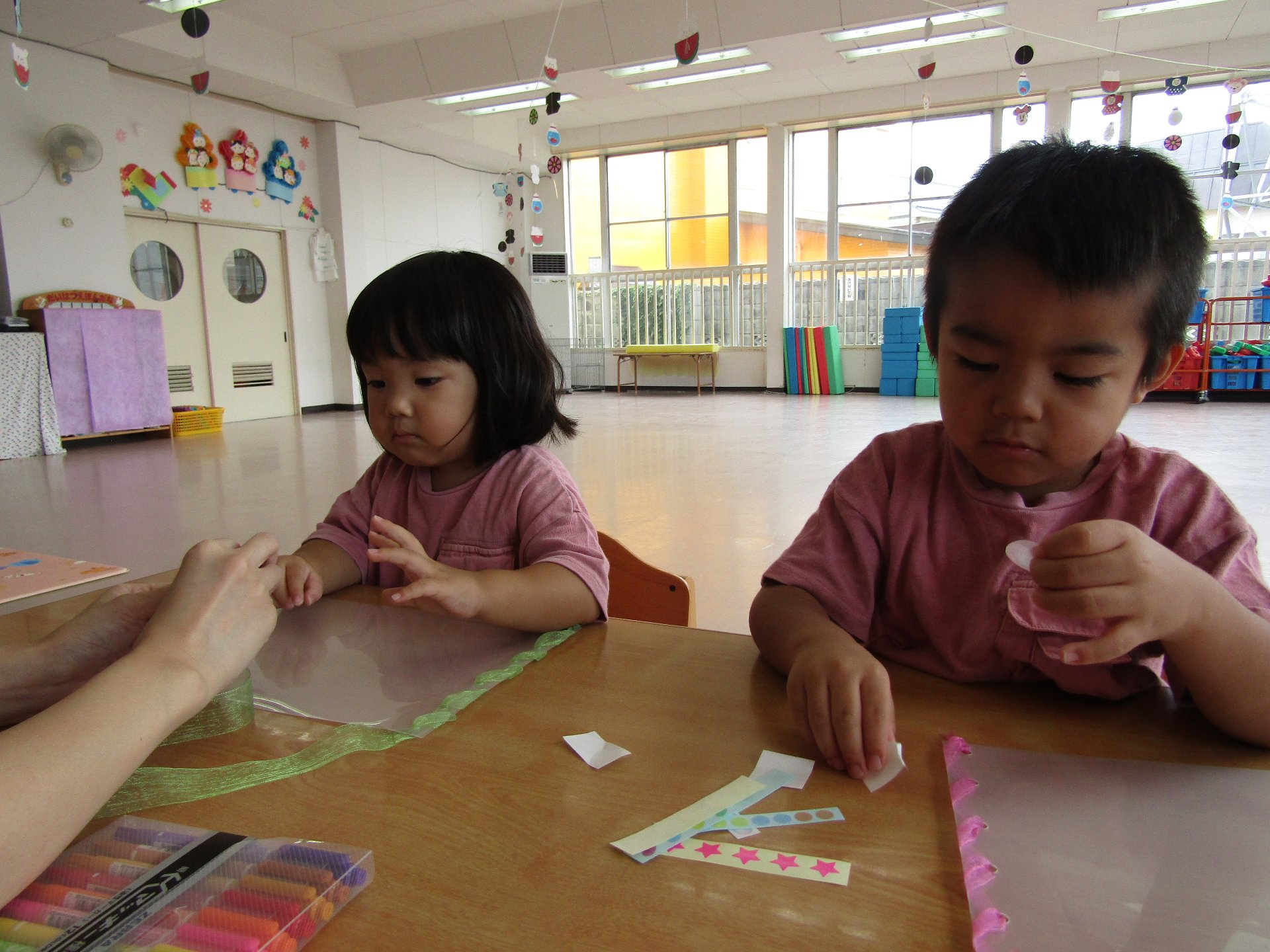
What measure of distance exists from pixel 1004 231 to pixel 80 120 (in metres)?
7.17

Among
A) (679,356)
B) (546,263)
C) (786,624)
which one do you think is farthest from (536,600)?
(546,263)

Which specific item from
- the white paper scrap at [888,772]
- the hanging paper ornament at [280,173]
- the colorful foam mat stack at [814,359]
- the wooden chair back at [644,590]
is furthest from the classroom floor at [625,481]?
the colorful foam mat stack at [814,359]

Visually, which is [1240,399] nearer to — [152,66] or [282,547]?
[282,547]

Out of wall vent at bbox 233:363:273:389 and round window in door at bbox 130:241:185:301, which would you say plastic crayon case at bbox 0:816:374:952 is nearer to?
round window in door at bbox 130:241:185:301

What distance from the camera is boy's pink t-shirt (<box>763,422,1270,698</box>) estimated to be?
0.65 meters

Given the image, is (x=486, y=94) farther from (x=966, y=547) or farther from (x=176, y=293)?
(x=966, y=547)

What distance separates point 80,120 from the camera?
6004 mm

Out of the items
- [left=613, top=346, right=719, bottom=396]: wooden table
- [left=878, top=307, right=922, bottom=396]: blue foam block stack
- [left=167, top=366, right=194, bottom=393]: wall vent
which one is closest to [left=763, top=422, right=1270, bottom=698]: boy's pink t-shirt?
[left=167, top=366, right=194, bottom=393]: wall vent

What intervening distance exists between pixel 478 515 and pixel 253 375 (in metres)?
7.75

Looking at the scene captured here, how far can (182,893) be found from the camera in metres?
0.37

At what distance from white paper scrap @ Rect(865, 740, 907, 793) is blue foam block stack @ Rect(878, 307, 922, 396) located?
29.6ft

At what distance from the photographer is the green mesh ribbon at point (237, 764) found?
481 mm

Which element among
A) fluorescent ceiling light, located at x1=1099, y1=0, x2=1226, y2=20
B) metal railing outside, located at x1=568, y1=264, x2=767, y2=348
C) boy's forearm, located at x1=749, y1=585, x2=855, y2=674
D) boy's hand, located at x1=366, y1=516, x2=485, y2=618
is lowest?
boy's forearm, located at x1=749, y1=585, x2=855, y2=674

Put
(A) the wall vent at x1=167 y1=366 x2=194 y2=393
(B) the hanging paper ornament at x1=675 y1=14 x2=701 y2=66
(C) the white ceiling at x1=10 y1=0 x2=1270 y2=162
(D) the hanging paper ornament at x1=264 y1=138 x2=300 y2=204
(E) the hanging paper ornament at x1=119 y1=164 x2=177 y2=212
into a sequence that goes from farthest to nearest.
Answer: (D) the hanging paper ornament at x1=264 y1=138 x2=300 y2=204
(A) the wall vent at x1=167 y1=366 x2=194 y2=393
(E) the hanging paper ornament at x1=119 y1=164 x2=177 y2=212
(C) the white ceiling at x1=10 y1=0 x2=1270 y2=162
(B) the hanging paper ornament at x1=675 y1=14 x2=701 y2=66
